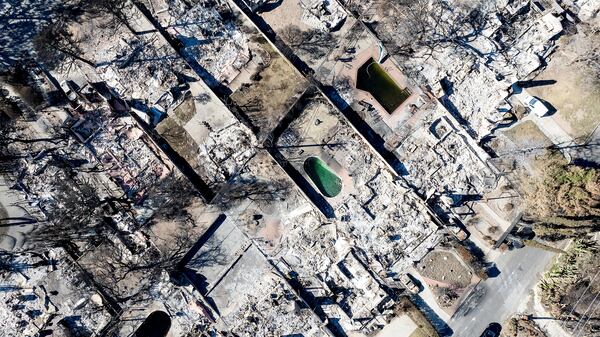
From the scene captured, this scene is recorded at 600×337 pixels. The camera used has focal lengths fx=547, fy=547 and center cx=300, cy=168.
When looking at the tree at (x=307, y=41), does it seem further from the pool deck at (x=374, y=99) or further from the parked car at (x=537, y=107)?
the parked car at (x=537, y=107)

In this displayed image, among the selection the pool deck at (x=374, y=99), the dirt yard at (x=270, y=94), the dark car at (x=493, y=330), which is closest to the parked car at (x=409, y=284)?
the dark car at (x=493, y=330)

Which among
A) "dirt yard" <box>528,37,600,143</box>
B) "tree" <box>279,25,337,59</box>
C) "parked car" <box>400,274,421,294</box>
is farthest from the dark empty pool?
"dirt yard" <box>528,37,600,143</box>

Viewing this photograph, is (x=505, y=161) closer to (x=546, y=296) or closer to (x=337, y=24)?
(x=546, y=296)

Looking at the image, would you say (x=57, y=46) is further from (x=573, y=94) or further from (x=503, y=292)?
(x=573, y=94)

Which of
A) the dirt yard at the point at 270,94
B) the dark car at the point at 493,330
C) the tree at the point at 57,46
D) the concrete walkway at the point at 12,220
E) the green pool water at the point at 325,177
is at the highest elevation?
the tree at the point at 57,46

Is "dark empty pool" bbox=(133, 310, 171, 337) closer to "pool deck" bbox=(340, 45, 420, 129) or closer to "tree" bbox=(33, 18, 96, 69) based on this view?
"tree" bbox=(33, 18, 96, 69)

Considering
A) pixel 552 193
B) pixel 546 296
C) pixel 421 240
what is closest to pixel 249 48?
pixel 421 240
